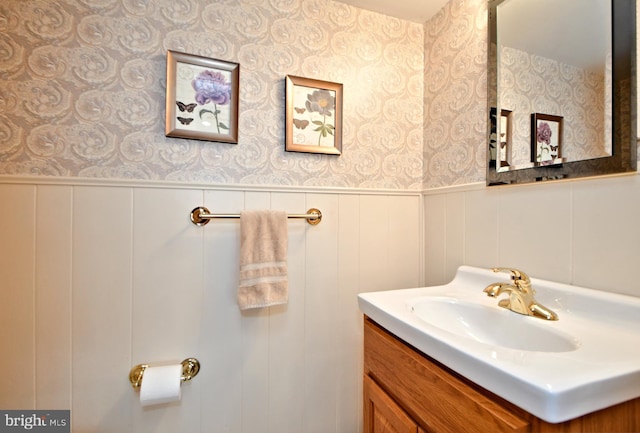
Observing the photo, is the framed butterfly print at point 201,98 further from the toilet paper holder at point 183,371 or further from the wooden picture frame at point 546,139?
the wooden picture frame at point 546,139

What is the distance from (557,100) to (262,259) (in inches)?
42.7

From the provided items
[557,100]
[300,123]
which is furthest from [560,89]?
[300,123]

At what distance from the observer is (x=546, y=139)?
812mm

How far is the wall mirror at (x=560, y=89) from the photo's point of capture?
658 millimetres

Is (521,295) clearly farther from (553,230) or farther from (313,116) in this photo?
(313,116)

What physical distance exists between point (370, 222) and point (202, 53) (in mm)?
966

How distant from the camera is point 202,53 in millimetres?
991

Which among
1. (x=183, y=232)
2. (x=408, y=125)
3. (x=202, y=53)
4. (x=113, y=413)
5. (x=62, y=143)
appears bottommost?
(x=113, y=413)

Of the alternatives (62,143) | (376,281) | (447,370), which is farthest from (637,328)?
(62,143)

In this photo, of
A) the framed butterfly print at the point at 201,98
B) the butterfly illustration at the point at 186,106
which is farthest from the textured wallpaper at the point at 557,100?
the butterfly illustration at the point at 186,106

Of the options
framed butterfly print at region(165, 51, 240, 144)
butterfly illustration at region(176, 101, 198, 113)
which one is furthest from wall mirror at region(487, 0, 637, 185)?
butterfly illustration at region(176, 101, 198, 113)

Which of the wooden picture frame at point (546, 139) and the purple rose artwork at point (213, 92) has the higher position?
the purple rose artwork at point (213, 92)

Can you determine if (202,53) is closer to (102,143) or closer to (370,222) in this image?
(102,143)

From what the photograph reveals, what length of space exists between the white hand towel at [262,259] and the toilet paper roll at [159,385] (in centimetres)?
30
